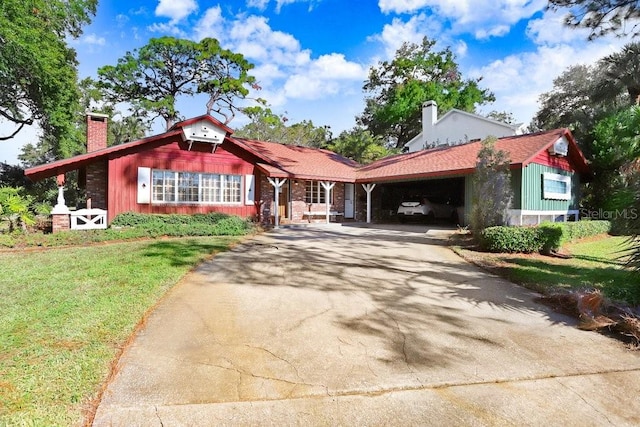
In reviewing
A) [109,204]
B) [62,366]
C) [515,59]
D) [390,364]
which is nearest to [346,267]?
[390,364]

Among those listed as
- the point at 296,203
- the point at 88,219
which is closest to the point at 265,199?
the point at 296,203

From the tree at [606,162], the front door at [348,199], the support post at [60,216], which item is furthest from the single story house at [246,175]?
the tree at [606,162]

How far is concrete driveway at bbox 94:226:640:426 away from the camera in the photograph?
2.38m

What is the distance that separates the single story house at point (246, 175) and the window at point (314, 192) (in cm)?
5

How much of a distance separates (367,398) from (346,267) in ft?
14.9

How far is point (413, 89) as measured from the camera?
3384 cm

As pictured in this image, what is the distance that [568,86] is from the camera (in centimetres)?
3022

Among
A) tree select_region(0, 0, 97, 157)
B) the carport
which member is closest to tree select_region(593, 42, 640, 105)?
the carport

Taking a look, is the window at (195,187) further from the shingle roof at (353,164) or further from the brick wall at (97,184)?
the brick wall at (97,184)

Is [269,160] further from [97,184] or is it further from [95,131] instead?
[95,131]

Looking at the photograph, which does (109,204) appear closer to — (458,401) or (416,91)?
(458,401)

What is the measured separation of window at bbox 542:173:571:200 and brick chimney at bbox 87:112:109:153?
18.7 meters

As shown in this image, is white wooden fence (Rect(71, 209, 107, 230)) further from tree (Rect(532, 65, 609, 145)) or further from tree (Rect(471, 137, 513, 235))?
tree (Rect(532, 65, 609, 145))

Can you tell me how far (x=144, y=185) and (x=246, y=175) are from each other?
13.8 ft
